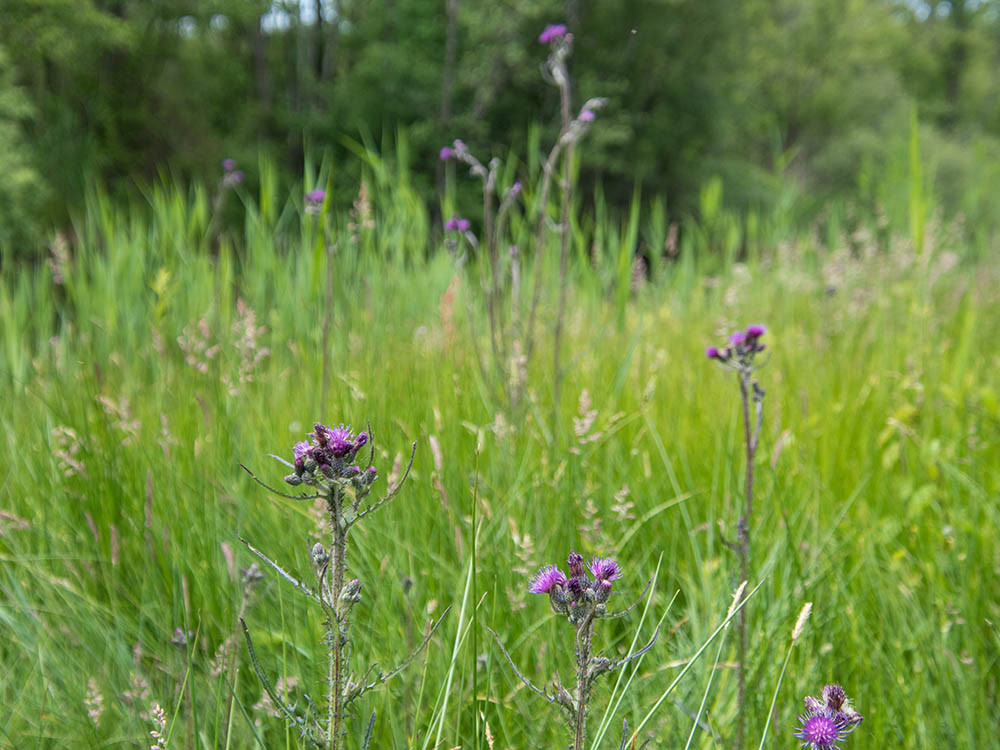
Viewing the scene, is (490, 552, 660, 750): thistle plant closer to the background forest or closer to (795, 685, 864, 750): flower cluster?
(795, 685, 864, 750): flower cluster

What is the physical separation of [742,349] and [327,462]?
73 cm

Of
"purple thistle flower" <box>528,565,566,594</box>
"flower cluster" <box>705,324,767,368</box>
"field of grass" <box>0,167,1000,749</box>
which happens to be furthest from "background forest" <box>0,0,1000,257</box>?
"purple thistle flower" <box>528,565,566,594</box>

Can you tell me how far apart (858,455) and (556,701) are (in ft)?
5.15

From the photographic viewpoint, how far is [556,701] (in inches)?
26.8

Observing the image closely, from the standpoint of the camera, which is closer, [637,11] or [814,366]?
[814,366]

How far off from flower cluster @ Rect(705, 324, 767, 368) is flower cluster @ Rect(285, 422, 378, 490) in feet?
2.19

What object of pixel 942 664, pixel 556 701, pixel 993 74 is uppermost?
pixel 993 74

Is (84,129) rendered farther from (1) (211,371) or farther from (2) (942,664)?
(2) (942,664)

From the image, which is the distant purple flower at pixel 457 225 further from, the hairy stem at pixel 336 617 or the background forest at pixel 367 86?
the background forest at pixel 367 86

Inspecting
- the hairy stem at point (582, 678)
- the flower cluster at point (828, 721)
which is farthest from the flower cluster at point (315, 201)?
the flower cluster at point (828, 721)

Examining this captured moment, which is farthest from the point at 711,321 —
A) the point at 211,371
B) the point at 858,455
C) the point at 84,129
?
the point at 84,129

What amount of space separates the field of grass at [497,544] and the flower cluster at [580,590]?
79 millimetres

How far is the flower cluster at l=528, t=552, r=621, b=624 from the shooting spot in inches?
25.8

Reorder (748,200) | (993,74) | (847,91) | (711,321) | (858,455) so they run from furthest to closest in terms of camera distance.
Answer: (993,74), (847,91), (748,200), (711,321), (858,455)
